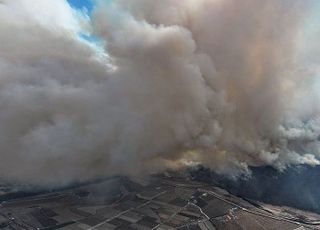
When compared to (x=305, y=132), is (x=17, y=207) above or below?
below

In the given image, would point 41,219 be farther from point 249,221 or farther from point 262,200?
point 262,200

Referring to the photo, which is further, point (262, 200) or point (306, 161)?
point (306, 161)

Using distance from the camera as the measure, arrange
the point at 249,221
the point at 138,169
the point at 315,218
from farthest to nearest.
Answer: the point at 138,169 → the point at 315,218 → the point at 249,221

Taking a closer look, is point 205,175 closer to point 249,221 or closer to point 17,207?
point 249,221

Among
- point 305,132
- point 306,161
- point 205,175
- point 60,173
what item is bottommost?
point 60,173

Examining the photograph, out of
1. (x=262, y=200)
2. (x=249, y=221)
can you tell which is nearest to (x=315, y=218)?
(x=262, y=200)

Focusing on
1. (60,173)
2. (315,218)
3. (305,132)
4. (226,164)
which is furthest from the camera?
(305,132)

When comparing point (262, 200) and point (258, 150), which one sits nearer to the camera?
point (262, 200)

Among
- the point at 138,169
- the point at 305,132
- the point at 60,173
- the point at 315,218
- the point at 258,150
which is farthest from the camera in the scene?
the point at 305,132

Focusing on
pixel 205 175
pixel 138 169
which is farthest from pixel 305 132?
pixel 138 169
